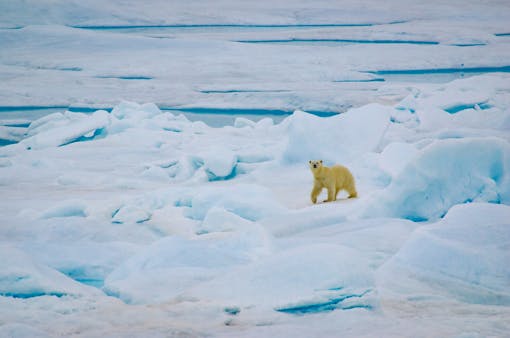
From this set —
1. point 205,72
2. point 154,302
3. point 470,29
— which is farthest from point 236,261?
point 470,29

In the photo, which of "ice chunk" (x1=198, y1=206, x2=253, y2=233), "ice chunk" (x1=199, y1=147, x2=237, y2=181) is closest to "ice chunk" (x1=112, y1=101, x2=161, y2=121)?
"ice chunk" (x1=199, y1=147, x2=237, y2=181)

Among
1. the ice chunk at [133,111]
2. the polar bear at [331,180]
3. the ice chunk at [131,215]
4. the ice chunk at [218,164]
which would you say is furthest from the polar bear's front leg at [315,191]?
the ice chunk at [133,111]

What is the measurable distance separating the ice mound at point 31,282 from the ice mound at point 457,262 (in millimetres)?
1089

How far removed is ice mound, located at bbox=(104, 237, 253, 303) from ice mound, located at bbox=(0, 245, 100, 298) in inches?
5.7

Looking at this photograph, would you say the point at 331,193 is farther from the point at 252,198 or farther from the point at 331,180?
the point at 252,198

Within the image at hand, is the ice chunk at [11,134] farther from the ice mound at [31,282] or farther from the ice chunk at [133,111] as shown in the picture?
the ice mound at [31,282]

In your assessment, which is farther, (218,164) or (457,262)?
(218,164)

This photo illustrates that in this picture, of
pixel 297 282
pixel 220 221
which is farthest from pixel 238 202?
pixel 297 282

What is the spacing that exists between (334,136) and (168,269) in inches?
96.2

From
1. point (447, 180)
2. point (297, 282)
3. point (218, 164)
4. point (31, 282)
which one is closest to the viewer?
point (297, 282)

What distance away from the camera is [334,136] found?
496 cm

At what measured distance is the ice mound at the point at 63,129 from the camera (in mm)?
6574

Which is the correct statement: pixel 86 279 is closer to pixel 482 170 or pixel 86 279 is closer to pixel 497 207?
pixel 497 207

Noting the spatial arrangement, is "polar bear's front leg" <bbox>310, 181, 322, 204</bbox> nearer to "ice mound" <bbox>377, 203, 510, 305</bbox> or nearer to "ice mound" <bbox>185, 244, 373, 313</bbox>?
"ice mound" <bbox>377, 203, 510, 305</bbox>
